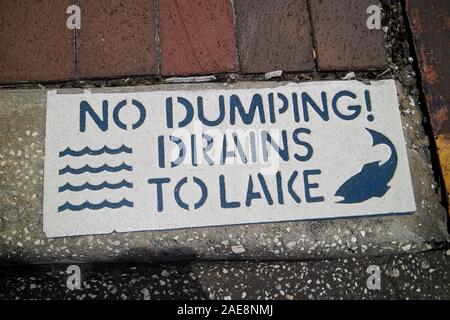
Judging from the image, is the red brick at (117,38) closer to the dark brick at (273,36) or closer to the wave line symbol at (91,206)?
the dark brick at (273,36)

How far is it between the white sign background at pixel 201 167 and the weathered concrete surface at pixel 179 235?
0.03 meters

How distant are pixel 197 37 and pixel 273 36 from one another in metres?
0.26

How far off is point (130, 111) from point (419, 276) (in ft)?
3.36

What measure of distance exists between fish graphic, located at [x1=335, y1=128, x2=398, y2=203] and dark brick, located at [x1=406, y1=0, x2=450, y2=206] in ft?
0.55

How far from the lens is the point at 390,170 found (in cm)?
119

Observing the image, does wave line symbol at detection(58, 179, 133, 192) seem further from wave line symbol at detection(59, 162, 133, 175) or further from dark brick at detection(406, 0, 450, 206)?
dark brick at detection(406, 0, 450, 206)

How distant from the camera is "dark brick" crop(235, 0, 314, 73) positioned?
4.13ft

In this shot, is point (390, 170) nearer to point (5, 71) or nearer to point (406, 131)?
point (406, 131)

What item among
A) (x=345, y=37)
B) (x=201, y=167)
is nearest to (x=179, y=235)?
(x=201, y=167)

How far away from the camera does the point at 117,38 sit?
1256 mm

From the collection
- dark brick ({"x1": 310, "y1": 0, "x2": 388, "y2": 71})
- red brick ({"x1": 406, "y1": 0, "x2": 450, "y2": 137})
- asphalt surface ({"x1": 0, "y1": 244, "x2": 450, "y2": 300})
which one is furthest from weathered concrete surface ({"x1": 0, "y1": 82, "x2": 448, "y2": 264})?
dark brick ({"x1": 310, "y1": 0, "x2": 388, "y2": 71})

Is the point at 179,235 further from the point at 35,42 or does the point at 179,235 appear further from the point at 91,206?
the point at 35,42

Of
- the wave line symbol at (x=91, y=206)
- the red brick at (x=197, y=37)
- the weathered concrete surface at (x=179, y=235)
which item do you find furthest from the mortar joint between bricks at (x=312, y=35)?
the wave line symbol at (x=91, y=206)
